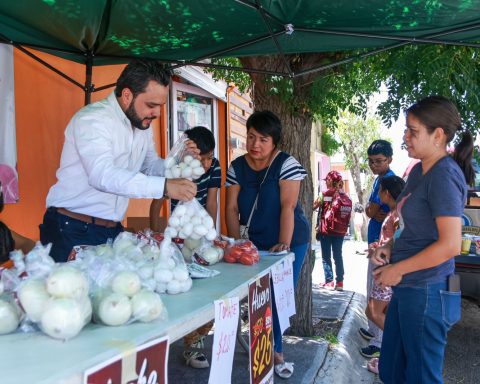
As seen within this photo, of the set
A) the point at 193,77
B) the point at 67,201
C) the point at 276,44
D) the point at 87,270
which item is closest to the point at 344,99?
the point at 276,44

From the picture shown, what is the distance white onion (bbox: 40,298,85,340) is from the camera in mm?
1328

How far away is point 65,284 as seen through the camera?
1.39m

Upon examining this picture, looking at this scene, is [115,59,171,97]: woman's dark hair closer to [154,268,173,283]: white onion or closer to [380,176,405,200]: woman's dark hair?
[154,268,173,283]: white onion

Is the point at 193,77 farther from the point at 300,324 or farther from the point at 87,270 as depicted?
the point at 87,270

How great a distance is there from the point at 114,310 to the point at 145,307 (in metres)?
0.09

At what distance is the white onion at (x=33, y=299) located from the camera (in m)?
1.39

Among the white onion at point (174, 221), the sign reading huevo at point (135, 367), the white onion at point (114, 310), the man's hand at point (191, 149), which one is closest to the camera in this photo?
the sign reading huevo at point (135, 367)

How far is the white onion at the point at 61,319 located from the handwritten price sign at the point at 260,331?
3.53 feet

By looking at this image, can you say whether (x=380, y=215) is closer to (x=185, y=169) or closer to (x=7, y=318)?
(x=185, y=169)

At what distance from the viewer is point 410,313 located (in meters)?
2.39

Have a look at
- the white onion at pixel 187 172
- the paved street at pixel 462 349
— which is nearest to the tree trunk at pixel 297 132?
the paved street at pixel 462 349

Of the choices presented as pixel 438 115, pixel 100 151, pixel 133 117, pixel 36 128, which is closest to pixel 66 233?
pixel 100 151

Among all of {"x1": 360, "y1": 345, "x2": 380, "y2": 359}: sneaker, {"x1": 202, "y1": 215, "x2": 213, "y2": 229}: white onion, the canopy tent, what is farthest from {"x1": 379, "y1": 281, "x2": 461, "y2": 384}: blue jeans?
{"x1": 360, "y1": 345, "x2": 380, "y2": 359}: sneaker

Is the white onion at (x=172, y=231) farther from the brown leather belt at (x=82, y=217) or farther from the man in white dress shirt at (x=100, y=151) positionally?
the brown leather belt at (x=82, y=217)
